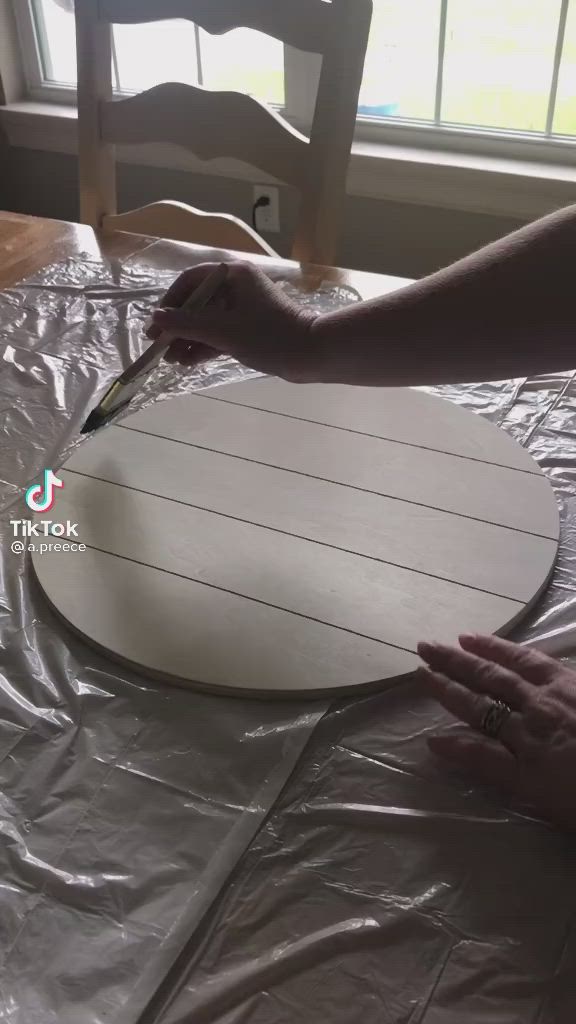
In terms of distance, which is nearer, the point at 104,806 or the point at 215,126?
the point at 104,806

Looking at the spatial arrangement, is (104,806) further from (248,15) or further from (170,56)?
(170,56)

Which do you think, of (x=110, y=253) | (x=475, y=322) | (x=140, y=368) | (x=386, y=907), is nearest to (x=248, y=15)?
(x=110, y=253)

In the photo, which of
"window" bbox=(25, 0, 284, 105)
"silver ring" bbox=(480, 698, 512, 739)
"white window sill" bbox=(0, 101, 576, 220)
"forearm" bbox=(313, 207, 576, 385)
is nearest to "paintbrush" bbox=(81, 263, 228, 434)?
"forearm" bbox=(313, 207, 576, 385)

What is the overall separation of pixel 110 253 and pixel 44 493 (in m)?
0.65

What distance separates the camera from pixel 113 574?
2.66ft

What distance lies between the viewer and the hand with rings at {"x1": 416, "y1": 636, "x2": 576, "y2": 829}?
595mm

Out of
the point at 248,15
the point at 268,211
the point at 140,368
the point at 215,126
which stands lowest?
the point at 268,211

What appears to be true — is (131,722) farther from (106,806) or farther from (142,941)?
(142,941)

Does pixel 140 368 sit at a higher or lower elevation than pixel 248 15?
lower

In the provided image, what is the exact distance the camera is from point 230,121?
138cm

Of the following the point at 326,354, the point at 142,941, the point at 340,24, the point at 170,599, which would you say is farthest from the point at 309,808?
the point at 340,24

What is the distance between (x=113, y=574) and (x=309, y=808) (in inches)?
12.0

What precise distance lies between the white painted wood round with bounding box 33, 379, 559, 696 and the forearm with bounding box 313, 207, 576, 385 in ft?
0.42

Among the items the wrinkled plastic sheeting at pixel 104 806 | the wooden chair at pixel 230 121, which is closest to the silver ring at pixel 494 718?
the wrinkled plastic sheeting at pixel 104 806
